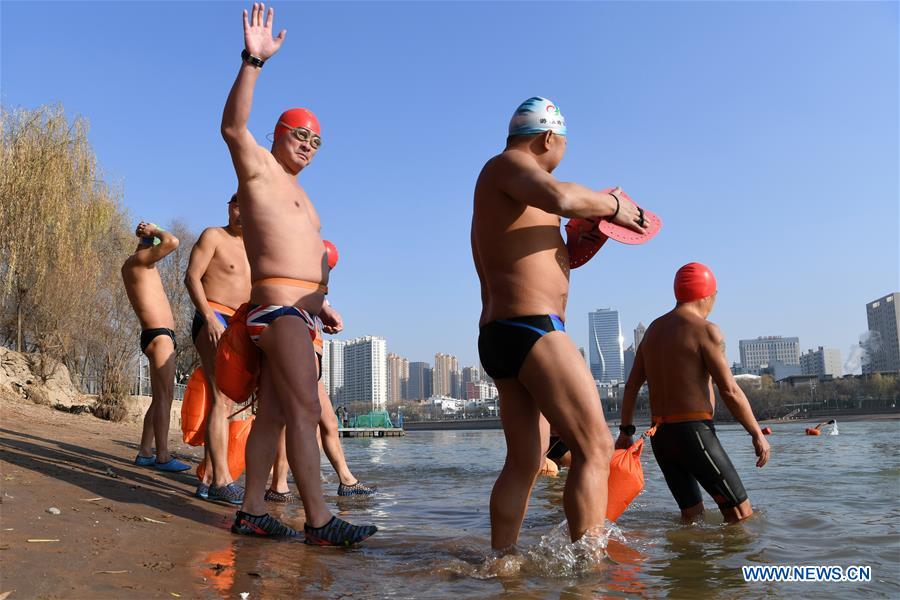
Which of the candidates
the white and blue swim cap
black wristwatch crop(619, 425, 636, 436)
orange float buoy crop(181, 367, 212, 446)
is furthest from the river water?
the white and blue swim cap

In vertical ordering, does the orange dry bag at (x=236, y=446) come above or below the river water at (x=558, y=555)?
above

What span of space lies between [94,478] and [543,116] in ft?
13.4

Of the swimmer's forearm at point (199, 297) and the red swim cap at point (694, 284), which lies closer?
the red swim cap at point (694, 284)

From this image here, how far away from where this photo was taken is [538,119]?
3238mm

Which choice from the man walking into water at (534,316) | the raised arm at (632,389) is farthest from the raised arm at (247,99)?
the raised arm at (632,389)

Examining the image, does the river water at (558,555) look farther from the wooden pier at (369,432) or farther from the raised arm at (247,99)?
the wooden pier at (369,432)

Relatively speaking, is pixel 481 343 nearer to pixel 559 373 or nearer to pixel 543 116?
pixel 559 373

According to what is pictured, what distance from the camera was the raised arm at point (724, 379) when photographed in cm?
436

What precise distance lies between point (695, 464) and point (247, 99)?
3424 mm

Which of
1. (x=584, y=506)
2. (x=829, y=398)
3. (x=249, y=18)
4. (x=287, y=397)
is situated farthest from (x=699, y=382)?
(x=829, y=398)

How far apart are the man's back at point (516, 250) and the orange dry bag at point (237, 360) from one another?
145cm

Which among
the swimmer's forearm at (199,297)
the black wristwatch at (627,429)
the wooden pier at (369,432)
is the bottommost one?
the wooden pier at (369,432)

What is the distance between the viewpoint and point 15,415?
10.4 meters

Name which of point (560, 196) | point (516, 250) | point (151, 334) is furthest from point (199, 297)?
point (560, 196)
